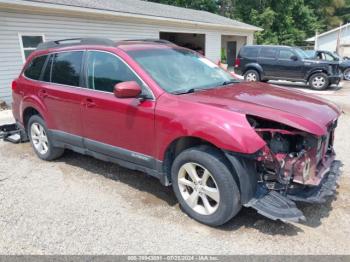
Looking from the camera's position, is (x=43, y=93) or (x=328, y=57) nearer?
(x=43, y=93)

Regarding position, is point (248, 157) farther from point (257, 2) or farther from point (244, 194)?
point (257, 2)

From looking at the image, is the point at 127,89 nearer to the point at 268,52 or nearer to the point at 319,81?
the point at 319,81

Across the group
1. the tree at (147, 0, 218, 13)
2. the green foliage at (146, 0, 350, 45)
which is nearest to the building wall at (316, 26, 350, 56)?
the green foliage at (146, 0, 350, 45)

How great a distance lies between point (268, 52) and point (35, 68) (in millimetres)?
12419

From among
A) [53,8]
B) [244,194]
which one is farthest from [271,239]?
[53,8]

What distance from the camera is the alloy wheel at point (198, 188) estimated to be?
3.30 meters

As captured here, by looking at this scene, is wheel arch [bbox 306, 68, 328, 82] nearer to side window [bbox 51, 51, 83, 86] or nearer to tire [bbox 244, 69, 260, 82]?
tire [bbox 244, 69, 260, 82]

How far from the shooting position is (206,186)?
3.34 meters

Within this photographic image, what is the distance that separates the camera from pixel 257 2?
37.4 meters

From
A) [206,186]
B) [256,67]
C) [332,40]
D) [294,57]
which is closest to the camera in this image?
[206,186]

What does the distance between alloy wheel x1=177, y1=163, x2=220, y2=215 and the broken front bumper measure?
0.38 metres

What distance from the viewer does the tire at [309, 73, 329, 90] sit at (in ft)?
46.6

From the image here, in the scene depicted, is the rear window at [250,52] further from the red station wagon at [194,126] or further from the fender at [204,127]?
the fender at [204,127]

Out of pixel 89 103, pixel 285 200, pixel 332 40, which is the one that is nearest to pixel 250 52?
pixel 89 103
